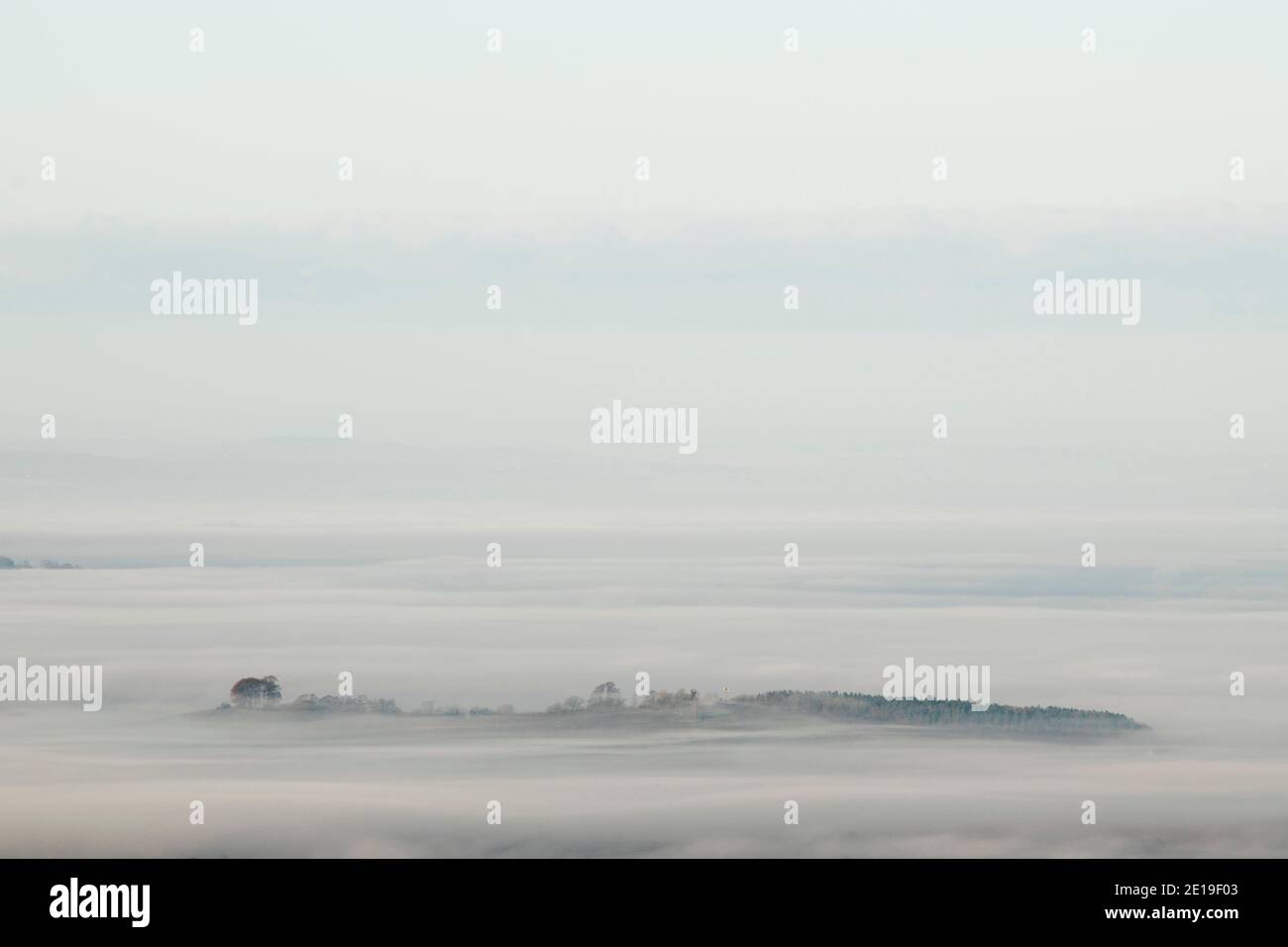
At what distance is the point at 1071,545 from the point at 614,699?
4636mm

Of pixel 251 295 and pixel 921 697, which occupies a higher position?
pixel 251 295

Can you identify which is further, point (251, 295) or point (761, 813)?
point (251, 295)

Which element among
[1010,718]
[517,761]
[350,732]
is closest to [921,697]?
[1010,718]

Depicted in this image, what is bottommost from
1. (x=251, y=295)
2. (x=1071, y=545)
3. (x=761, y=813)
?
(x=761, y=813)

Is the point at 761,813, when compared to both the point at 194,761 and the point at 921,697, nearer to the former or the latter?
the point at 921,697

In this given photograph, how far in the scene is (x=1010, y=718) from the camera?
1439 cm

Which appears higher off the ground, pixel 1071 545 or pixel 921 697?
pixel 1071 545

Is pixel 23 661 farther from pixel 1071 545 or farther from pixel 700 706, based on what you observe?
pixel 1071 545

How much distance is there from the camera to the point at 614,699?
14422 mm

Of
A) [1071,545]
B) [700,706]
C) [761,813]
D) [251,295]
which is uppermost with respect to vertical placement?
[251,295]

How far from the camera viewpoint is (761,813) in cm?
1395

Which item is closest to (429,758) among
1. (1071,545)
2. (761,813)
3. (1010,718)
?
(761,813)

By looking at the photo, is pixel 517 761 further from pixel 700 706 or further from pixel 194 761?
pixel 194 761

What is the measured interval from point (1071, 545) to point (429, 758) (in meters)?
6.45
